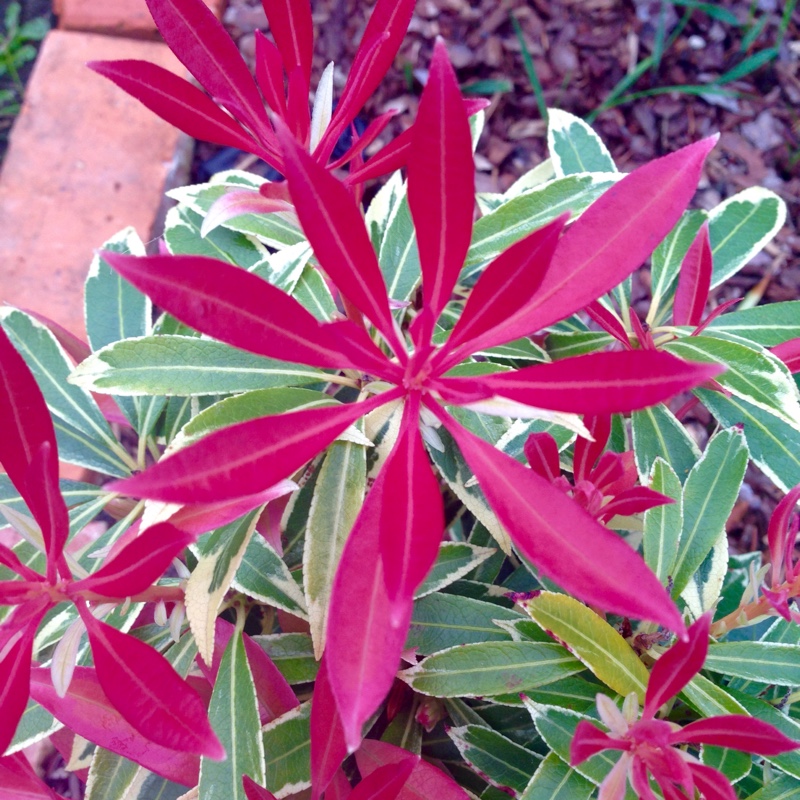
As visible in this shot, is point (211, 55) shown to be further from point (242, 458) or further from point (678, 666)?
point (678, 666)

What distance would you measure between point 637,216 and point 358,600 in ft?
1.06

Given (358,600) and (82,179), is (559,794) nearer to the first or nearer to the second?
(358,600)

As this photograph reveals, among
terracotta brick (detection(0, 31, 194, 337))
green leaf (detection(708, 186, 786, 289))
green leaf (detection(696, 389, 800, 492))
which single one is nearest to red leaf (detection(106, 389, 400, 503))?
green leaf (detection(696, 389, 800, 492))

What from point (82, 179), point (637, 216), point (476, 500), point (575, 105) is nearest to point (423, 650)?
point (476, 500)

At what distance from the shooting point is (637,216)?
50 centimetres

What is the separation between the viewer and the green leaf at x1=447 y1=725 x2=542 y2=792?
767 mm

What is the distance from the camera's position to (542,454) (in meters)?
0.61

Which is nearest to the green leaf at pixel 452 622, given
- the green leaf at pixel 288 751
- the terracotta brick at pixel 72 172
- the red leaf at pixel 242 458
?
the green leaf at pixel 288 751

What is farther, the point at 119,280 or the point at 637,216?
the point at 119,280

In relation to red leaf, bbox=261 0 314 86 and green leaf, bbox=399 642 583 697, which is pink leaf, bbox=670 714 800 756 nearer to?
green leaf, bbox=399 642 583 697

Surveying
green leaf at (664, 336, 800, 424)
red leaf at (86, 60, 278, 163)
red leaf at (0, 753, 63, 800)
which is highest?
red leaf at (86, 60, 278, 163)

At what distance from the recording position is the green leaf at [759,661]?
2.28 ft

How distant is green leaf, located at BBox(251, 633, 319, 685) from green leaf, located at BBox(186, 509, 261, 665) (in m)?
0.23

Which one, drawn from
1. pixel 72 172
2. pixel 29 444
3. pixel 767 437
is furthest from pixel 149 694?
pixel 72 172
